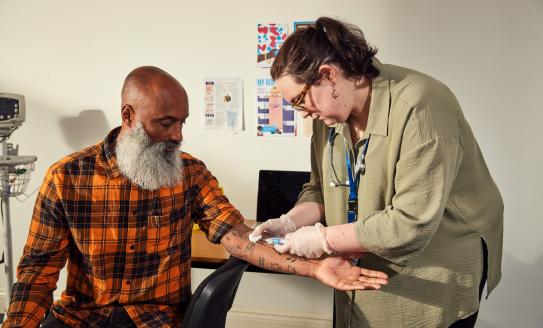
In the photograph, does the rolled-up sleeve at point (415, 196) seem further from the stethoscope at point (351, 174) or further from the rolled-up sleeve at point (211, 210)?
the rolled-up sleeve at point (211, 210)

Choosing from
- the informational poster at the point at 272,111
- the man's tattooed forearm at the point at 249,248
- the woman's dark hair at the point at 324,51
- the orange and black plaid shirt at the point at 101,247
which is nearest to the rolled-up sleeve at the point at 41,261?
the orange and black plaid shirt at the point at 101,247

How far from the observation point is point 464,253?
47.6 inches

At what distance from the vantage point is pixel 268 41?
2441mm

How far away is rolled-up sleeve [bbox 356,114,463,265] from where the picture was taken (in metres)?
1.04

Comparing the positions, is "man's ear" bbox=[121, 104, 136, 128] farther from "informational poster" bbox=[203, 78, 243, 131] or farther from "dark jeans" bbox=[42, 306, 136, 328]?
"informational poster" bbox=[203, 78, 243, 131]

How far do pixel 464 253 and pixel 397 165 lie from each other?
35cm

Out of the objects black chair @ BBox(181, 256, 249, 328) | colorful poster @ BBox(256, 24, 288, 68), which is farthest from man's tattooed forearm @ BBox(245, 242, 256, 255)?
colorful poster @ BBox(256, 24, 288, 68)

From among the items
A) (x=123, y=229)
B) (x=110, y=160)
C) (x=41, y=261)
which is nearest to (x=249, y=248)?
(x=123, y=229)

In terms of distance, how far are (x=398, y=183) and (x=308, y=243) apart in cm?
35

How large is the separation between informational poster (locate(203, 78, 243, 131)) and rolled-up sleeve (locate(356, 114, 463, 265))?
1.54 meters

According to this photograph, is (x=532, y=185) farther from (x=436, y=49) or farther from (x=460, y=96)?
(x=436, y=49)

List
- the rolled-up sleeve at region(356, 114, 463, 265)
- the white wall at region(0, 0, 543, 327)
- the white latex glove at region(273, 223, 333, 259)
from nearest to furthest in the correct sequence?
the rolled-up sleeve at region(356, 114, 463, 265)
the white latex glove at region(273, 223, 333, 259)
the white wall at region(0, 0, 543, 327)

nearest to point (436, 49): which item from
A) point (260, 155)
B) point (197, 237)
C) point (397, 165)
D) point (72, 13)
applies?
point (260, 155)

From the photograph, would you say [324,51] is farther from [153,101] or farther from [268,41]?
[268,41]
